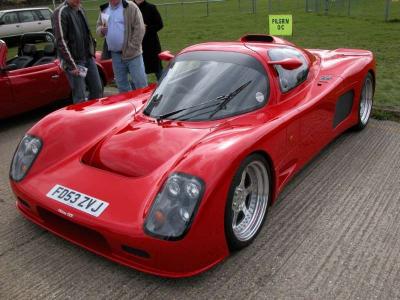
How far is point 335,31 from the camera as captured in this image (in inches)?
479

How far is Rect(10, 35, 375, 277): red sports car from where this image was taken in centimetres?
238

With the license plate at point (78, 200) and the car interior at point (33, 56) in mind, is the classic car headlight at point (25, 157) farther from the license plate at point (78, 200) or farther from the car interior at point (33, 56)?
the car interior at point (33, 56)

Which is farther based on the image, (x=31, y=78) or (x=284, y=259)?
(x=31, y=78)

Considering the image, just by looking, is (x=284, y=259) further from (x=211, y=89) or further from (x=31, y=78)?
(x=31, y=78)

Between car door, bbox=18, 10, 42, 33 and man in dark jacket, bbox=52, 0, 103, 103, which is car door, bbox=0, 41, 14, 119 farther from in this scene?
car door, bbox=18, 10, 42, 33

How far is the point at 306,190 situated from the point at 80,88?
2.88 m

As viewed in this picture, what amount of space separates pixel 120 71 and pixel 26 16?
1362 centimetres

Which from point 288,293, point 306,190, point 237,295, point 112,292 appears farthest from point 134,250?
point 306,190

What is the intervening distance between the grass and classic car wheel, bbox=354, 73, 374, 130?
24.7 inches

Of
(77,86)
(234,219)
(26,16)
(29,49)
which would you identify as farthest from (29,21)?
(234,219)

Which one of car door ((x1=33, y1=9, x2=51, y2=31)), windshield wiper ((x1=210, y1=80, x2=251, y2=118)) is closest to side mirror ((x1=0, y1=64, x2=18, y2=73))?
windshield wiper ((x1=210, y1=80, x2=251, y2=118))

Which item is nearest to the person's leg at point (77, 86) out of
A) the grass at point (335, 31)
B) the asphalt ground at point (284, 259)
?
the asphalt ground at point (284, 259)

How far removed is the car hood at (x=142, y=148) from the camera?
9.13 ft

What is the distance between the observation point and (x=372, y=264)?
2.62 metres
